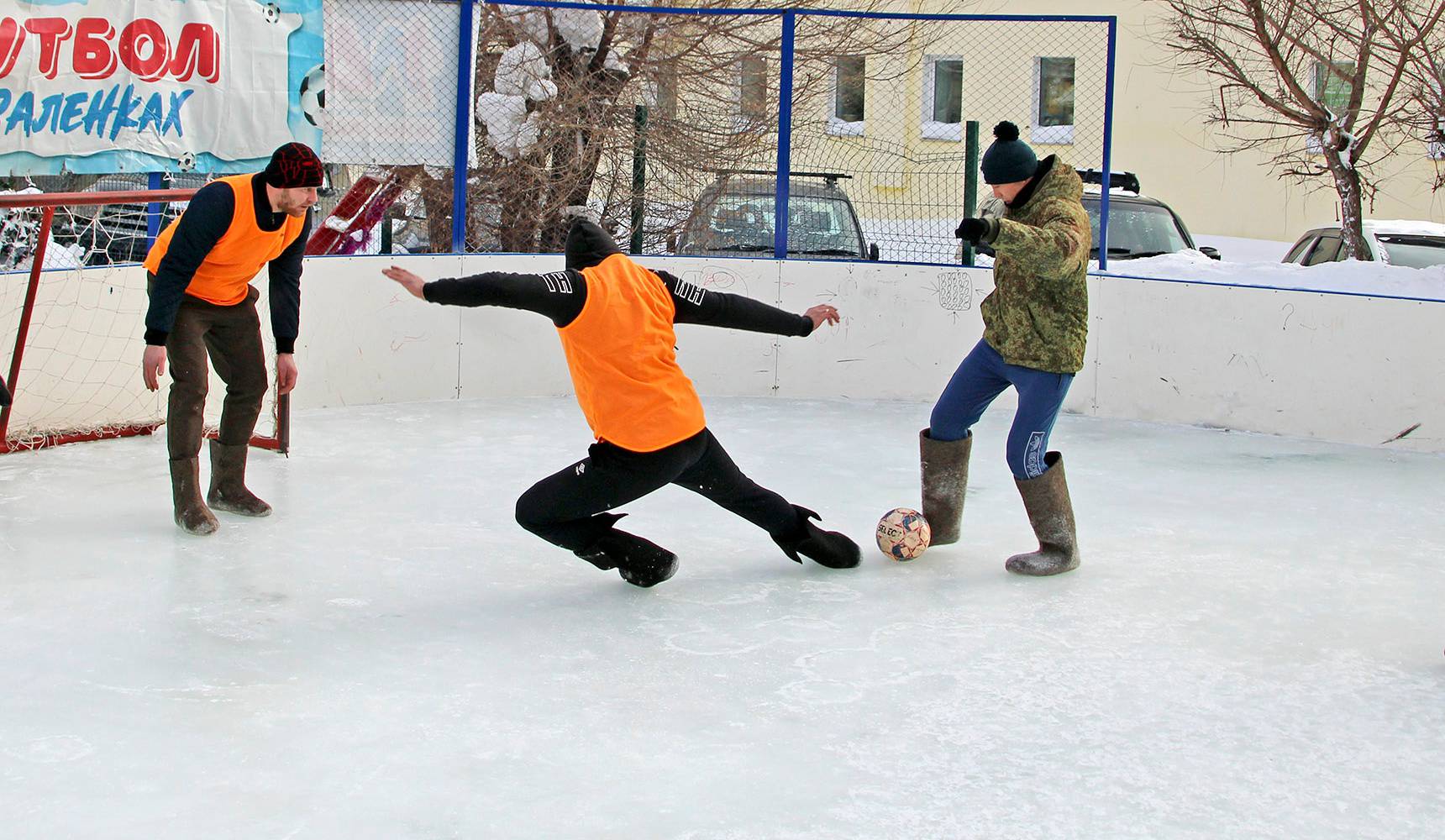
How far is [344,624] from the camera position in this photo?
4.49 m

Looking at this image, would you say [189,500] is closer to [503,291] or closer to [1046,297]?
[503,291]

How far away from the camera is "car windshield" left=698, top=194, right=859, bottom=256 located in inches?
363

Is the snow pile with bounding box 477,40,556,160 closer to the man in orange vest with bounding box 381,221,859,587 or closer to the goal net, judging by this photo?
the goal net

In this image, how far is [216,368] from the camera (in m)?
5.71

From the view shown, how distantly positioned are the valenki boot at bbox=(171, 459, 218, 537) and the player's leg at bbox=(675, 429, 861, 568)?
1889 mm

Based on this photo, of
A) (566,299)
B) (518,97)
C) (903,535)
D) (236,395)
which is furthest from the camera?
(518,97)

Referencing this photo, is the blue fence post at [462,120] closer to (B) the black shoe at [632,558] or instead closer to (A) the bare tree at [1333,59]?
(B) the black shoe at [632,558]

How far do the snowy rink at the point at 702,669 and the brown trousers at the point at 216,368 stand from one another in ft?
1.21

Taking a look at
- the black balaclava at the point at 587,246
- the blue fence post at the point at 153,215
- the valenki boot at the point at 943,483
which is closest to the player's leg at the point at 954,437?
the valenki boot at the point at 943,483

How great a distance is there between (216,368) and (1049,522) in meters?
3.14

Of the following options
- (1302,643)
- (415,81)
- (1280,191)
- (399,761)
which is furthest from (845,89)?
(1280,191)

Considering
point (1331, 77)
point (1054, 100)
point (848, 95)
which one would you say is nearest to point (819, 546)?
point (1054, 100)

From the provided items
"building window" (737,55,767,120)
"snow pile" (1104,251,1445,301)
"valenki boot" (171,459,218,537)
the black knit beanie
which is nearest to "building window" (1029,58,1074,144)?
"snow pile" (1104,251,1445,301)

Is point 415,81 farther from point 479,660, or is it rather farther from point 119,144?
point 479,660
